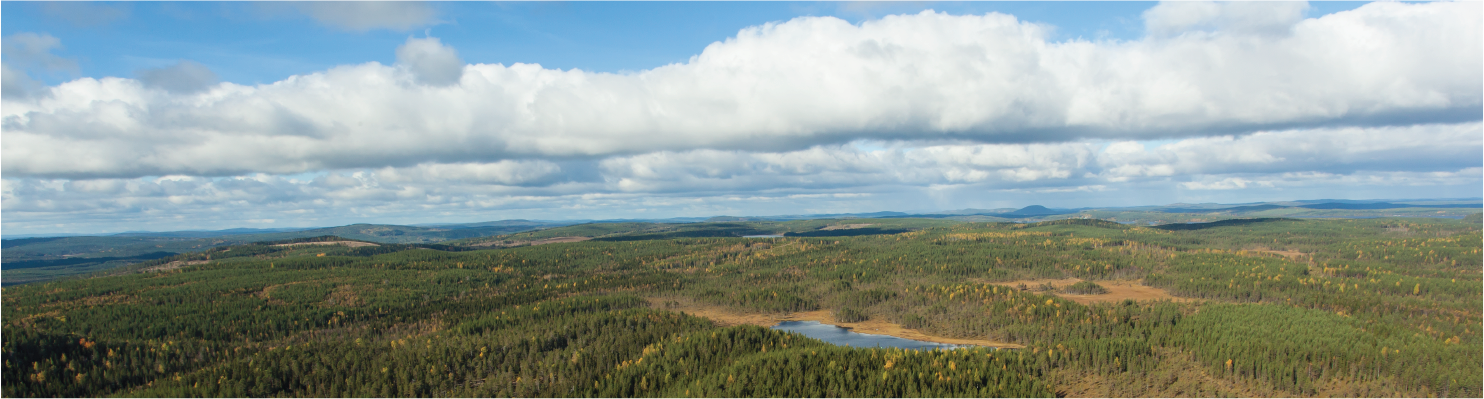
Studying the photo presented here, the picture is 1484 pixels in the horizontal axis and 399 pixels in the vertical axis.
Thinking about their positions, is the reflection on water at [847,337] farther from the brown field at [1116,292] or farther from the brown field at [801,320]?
the brown field at [1116,292]

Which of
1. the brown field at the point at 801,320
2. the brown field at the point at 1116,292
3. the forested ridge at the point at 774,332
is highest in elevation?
the forested ridge at the point at 774,332

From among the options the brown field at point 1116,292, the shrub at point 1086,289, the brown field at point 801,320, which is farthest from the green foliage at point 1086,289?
the brown field at point 801,320

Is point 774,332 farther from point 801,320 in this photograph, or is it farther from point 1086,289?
point 1086,289

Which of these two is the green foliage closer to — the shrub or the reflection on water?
the shrub

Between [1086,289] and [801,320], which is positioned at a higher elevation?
[1086,289]

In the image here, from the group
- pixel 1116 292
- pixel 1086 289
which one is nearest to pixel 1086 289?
pixel 1086 289

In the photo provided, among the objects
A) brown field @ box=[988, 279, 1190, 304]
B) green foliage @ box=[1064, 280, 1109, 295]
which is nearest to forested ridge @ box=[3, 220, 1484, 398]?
green foliage @ box=[1064, 280, 1109, 295]
